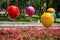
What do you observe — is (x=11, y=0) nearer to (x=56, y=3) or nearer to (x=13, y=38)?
(x=56, y=3)

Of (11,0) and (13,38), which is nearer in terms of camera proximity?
(13,38)

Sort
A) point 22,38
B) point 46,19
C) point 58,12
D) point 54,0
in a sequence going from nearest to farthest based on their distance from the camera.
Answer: point 22,38
point 46,19
point 54,0
point 58,12

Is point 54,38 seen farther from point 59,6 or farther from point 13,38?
point 59,6

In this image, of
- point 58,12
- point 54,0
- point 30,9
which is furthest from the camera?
point 58,12

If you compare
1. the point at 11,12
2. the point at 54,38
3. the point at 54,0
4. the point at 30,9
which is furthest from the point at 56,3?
the point at 54,38

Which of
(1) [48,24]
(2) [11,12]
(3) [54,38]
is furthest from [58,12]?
(3) [54,38]

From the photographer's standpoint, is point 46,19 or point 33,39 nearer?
point 33,39

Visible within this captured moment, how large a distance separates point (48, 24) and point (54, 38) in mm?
2591

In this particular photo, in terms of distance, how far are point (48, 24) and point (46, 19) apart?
29 cm

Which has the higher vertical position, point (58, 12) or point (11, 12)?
point (11, 12)

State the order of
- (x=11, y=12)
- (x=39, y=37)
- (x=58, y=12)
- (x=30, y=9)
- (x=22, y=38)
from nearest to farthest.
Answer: (x=22, y=38)
(x=39, y=37)
(x=11, y=12)
(x=30, y=9)
(x=58, y=12)

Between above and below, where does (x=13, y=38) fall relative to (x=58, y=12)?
above

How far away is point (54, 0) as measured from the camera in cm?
3294

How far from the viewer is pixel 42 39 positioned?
Result: 28.5ft
